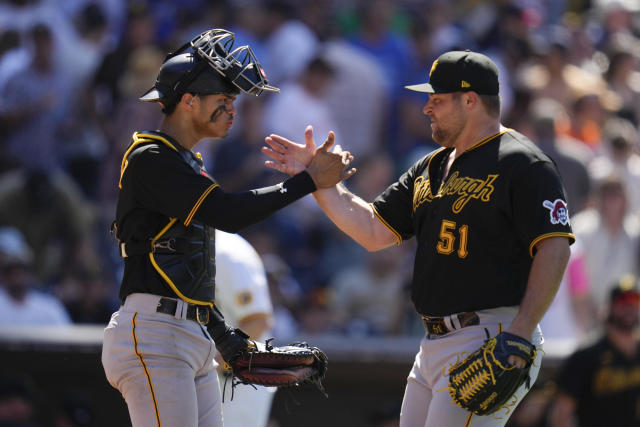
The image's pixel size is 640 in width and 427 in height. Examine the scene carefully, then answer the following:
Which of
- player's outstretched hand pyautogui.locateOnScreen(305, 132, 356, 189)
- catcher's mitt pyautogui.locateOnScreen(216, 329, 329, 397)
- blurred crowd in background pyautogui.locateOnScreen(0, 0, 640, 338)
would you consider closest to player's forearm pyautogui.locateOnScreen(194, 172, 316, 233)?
player's outstretched hand pyautogui.locateOnScreen(305, 132, 356, 189)

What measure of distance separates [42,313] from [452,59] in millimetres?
4892

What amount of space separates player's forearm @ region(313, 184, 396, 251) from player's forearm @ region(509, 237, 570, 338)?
35.3 inches

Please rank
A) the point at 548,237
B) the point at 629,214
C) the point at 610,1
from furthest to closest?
1. the point at 610,1
2. the point at 629,214
3. the point at 548,237

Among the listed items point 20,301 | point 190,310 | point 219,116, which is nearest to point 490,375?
point 190,310

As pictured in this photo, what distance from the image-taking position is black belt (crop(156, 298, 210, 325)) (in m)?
4.21

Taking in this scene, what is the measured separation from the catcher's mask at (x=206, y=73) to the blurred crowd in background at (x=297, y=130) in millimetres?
3839

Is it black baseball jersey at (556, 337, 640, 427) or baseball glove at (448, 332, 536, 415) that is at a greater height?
baseball glove at (448, 332, 536, 415)

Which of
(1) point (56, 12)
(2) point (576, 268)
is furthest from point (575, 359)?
(1) point (56, 12)

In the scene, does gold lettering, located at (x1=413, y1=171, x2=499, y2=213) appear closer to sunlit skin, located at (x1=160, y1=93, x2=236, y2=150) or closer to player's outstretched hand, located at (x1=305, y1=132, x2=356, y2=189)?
player's outstretched hand, located at (x1=305, y1=132, x2=356, y2=189)

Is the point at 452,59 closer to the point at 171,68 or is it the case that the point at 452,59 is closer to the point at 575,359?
the point at 171,68

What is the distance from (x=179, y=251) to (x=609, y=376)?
438cm

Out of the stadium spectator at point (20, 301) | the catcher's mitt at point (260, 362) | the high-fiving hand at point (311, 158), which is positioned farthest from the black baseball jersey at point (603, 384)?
the stadium spectator at point (20, 301)

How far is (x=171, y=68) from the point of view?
4395 millimetres

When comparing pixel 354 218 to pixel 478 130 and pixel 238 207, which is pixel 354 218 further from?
pixel 238 207
